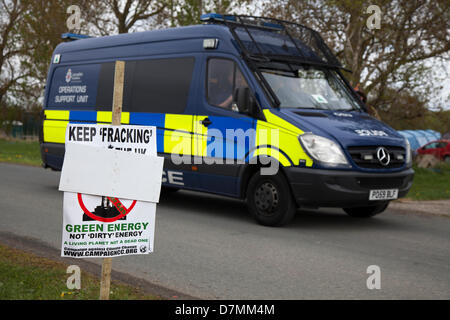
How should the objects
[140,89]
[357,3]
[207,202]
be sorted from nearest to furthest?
[140,89] < [207,202] < [357,3]

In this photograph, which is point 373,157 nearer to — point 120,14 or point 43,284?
point 43,284

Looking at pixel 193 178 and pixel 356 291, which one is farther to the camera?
pixel 193 178

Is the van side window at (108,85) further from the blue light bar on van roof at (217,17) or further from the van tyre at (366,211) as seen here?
the van tyre at (366,211)

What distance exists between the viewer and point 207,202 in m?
11.0

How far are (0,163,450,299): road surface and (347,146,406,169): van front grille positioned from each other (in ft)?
2.86

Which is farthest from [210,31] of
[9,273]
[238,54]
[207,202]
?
[9,273]

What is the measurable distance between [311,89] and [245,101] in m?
→ 1.16

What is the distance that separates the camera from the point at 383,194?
26.9 ft

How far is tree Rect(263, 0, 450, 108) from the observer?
50.9 feet

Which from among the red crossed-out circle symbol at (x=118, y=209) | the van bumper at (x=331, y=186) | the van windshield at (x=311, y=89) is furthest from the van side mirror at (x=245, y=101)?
the red crossed-out circle symbol at (x=118, y=209)

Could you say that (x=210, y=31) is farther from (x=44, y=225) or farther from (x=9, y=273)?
(x=9, y=273)

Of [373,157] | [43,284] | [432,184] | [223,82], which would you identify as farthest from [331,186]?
[432,184]

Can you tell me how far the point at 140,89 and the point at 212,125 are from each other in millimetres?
1855

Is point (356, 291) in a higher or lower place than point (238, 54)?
lower
